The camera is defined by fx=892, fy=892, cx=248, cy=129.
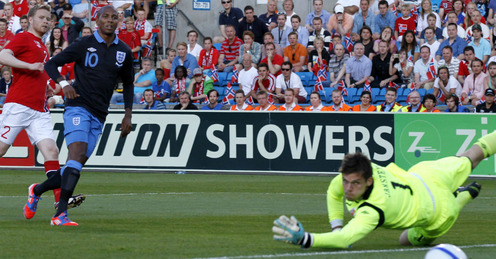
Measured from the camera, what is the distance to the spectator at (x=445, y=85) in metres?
20.5

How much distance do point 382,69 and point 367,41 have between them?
105 centimetres

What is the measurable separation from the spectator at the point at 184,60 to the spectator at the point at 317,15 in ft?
10.6

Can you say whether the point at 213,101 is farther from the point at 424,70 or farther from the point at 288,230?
the point at 288,230

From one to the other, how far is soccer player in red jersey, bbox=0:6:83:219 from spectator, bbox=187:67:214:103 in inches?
455

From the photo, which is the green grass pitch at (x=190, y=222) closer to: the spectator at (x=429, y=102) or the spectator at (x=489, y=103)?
the spectator at (x=489, y=103)

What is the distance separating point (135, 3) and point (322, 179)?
10568 millimetres

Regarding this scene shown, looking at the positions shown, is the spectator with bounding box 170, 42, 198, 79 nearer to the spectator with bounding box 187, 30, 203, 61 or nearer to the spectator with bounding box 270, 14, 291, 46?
the spectator with bounding box 187, 30, 203, 61

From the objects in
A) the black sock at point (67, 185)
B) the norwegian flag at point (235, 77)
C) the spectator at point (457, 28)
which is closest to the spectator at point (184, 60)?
the norwegian flag at point (235, 77)

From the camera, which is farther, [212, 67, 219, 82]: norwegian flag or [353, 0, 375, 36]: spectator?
[212, 67, 219, 82]: norwegian flag

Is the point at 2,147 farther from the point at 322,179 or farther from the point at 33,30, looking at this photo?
the point at 322,179

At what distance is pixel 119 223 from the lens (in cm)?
1016

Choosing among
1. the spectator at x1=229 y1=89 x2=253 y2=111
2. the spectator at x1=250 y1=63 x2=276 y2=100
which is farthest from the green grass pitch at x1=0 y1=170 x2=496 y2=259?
the spectator at x1=250 y1=63 x2=276 y2=100

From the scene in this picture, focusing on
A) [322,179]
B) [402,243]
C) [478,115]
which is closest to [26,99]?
[402,243]

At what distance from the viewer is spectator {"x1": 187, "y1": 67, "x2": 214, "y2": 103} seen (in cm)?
2255
